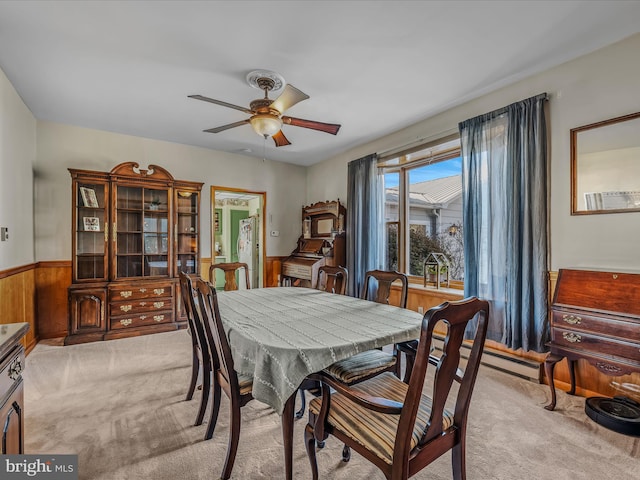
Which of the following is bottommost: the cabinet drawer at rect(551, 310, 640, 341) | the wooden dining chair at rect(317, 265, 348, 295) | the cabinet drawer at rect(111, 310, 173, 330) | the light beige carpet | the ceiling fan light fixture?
the light beige carpet

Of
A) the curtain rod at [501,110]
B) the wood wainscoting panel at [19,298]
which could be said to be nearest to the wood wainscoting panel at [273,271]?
the wood wainscoting panel at [19,298]

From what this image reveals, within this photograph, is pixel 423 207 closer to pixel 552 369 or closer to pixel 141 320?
pixel 552 369

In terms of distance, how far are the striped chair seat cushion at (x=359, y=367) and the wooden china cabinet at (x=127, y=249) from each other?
322cm

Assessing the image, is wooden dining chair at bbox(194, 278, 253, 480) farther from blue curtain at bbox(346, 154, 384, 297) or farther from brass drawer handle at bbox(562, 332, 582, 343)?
blue curtain at bbox(346, 154, 384, 297)

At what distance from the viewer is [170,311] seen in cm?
425

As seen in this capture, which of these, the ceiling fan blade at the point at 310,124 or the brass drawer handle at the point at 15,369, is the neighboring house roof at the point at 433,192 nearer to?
the ceiling fan blade at the point at 310,124

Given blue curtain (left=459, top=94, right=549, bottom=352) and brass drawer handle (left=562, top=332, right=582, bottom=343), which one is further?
blue curtain (left=459, top=94, right=549, bottom=352)

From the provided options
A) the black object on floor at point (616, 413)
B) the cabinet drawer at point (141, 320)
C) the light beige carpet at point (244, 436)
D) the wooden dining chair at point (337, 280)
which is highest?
the wooden dining chair at point (337, 280)

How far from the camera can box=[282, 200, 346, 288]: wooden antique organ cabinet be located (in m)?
4.77

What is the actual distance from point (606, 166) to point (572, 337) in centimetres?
130

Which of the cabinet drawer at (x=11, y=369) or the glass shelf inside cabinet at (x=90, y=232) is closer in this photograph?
the cabinet drawer at (x=11, y=369)

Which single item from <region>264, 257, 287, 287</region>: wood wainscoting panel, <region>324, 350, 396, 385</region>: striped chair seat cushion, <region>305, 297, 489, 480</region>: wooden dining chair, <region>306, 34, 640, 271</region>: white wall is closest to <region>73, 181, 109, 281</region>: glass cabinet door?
<region>264, 257, 287, 287</region>: wood wainscoting panel

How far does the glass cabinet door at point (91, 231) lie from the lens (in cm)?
386

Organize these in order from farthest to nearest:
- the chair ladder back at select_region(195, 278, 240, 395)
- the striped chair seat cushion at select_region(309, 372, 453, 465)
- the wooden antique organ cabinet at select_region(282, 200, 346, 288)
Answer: the wooden antique organ cabinet at select_region(282, 200, 346, 288) < the chair ladder back at select_region(195, 278, 240, 395) < the striped chair seat cushion at select_region(309, 372, 453, 465)
